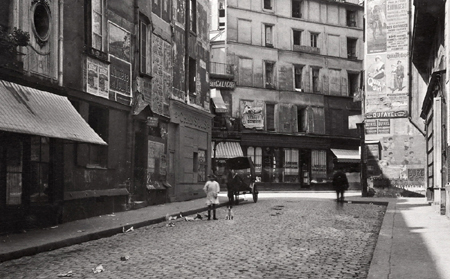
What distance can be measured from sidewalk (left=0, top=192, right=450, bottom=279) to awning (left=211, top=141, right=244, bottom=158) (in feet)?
82.1

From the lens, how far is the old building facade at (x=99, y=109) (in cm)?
1255

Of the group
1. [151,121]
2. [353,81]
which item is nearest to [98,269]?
[151,121]

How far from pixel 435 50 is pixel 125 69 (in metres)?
10.7

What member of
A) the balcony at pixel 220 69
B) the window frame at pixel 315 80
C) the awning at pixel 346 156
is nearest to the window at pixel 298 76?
the window frame at pixel 315 80

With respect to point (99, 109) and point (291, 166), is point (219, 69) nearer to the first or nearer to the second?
point (291, 166)

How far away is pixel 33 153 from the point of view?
1355 centimetres

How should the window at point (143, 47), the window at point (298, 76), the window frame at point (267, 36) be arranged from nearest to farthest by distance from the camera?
the window at point (143, 47), the window frame at point (267, 36), the window at point (298, 76)

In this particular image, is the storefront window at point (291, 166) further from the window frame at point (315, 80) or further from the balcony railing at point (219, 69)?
the balcony railing at point (219, 69)


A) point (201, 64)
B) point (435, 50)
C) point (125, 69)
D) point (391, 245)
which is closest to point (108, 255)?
point (391, 245)

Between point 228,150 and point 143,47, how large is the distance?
71.9 ft

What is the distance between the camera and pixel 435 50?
67.3 feet

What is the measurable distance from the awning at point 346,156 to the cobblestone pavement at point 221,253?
105 ft

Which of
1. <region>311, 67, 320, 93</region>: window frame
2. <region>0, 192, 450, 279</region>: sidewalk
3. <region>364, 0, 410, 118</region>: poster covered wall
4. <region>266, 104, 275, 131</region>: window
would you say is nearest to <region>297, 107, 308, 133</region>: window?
<region>311, 67, 320, 93</region>: window frame

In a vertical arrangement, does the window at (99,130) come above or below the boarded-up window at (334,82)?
below
